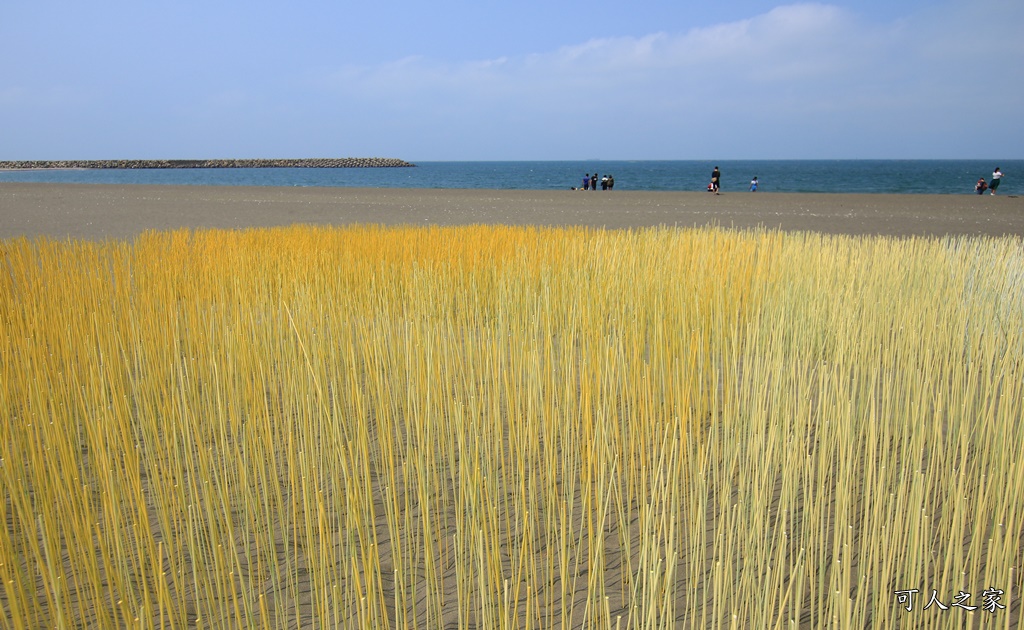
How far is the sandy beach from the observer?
7824 mm

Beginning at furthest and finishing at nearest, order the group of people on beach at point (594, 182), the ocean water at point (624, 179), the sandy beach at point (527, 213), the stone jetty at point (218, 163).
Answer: the stone jetty at point (218, 163) < the ocean water at point (624, 179) < the group of people on beach at point (594, 182) < the sandy beach at point (527, 213)

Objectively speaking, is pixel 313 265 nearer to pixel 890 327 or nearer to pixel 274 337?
pixel 274 337

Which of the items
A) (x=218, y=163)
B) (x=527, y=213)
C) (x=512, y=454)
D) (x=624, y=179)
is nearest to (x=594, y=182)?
(x=527, y=213)

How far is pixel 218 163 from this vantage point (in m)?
64.9

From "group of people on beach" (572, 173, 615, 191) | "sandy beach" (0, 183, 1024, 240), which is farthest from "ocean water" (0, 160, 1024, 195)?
"sandy beach" (0, 183, 1024, 240)

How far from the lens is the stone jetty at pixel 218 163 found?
57.2 metres

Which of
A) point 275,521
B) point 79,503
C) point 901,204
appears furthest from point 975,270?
point 901,204

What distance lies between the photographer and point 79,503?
4.61 ft

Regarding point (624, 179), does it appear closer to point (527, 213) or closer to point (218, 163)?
point (527, 213)

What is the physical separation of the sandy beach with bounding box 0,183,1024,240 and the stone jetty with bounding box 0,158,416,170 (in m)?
49.8

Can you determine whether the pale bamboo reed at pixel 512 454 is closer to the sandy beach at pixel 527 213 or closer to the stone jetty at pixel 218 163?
the sandy beach at pixel 527 213

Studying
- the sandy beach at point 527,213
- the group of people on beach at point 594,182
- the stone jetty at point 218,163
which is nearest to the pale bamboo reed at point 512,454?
the sandy beach at point 527,213

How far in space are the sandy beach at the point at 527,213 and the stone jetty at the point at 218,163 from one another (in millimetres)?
49820

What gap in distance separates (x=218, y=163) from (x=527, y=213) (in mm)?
62779
